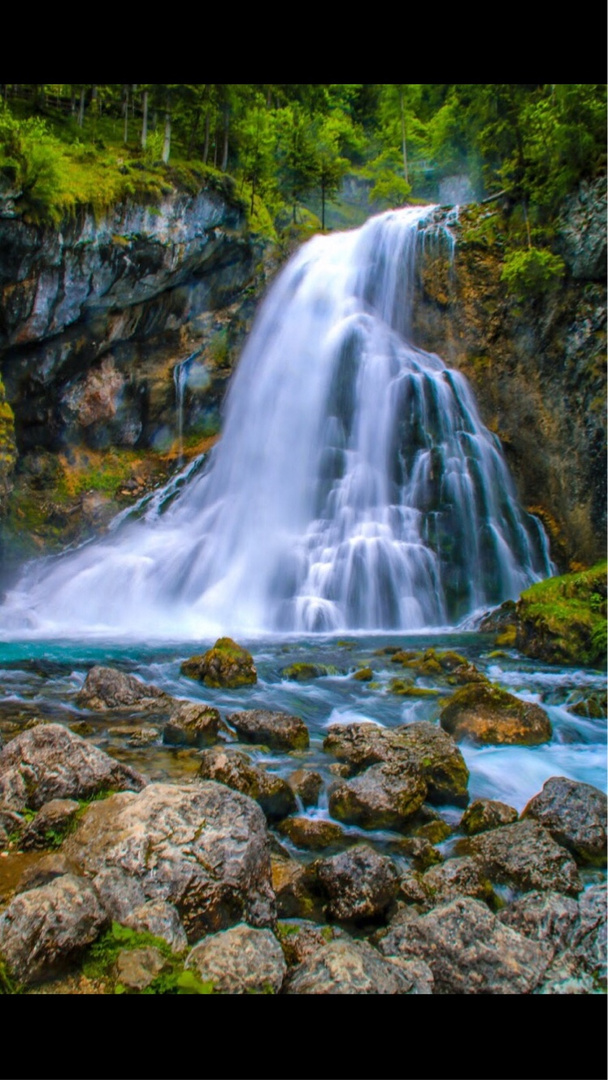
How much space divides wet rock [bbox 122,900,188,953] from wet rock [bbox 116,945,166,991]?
0.09 meters

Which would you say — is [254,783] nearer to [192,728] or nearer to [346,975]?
[192,728]

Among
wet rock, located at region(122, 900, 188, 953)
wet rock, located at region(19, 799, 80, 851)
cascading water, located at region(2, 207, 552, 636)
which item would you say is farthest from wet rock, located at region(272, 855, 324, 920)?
cascading water, located at region(2, 207, 552, 636)

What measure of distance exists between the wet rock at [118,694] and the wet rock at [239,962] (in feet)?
17.7

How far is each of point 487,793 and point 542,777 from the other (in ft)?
2.96

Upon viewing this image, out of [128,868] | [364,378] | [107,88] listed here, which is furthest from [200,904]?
[107,88]

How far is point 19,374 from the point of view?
17.5 m

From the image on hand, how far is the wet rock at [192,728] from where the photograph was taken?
6.98m

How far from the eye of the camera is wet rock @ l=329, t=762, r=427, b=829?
5.33 metres

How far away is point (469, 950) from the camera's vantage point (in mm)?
3471

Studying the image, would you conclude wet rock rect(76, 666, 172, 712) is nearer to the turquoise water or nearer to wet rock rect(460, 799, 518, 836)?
the turquoise water

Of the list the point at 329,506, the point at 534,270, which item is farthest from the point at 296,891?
the point at 534,270

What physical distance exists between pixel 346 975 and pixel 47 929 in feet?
4.90

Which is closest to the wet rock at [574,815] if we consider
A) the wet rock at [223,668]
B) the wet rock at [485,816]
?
the wet rock at [485,816]

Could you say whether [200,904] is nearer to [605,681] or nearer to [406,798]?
[406,798]
